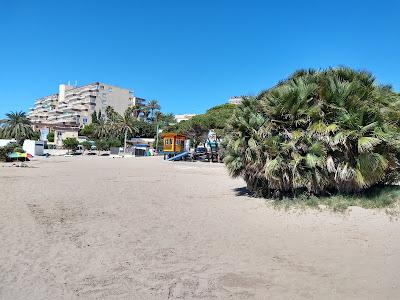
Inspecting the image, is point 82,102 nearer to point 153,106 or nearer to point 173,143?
point 153,106

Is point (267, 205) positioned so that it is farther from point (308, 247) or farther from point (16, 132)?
point (16, 132)

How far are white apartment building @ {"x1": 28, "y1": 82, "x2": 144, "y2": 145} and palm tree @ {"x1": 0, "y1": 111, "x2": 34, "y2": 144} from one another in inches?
1631

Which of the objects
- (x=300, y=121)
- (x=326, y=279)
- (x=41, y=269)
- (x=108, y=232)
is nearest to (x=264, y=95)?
(x=300, y=121)

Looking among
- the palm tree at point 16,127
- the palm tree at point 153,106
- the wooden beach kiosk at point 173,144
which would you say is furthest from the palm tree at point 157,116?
the wooden beach kiosk at point 173,144

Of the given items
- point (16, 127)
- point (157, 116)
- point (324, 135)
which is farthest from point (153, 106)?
point (324, 135)

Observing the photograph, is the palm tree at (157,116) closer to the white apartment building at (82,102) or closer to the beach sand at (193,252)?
the white apartment building at (82,102)

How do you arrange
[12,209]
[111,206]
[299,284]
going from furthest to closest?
1. [111,206]
2. [12,209]
3. [299,284]

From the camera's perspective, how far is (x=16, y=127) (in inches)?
3027

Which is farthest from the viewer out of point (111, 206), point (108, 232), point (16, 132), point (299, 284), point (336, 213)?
point (16, 132)

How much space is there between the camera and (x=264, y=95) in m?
11.3

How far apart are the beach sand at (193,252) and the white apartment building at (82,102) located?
118 meters

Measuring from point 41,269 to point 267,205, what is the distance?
646cm

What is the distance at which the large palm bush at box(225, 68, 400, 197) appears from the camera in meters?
9.43

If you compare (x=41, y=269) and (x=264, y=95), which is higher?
(x=264, y=95)
